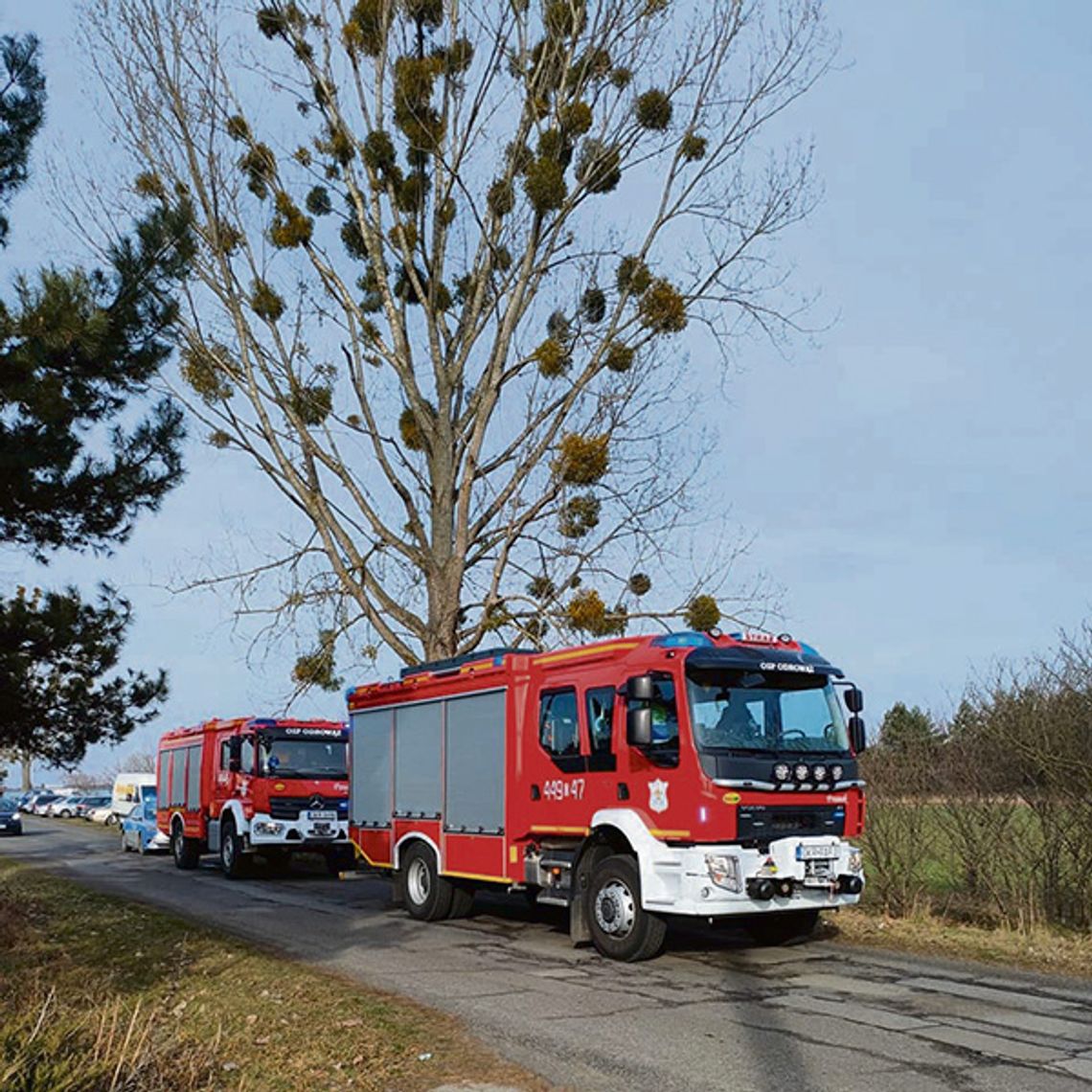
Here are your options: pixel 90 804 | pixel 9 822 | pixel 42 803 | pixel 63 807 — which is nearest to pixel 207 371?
pixel 9 822

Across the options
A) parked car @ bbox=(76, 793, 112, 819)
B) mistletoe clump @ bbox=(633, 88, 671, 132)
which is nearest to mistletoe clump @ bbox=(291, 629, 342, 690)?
mistletoe clump @ bbox=(633, 88, 671, 132)

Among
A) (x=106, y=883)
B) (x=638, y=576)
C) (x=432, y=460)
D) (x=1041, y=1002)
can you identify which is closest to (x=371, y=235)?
(x=432, y=460)

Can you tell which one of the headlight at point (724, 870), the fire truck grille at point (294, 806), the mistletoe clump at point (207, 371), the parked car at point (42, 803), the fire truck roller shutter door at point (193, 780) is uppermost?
the mistletoe clump at point (207, 371)

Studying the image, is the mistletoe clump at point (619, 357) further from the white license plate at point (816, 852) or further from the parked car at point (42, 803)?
the parked car at point (42, 803)

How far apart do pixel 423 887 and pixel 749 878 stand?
236 inches

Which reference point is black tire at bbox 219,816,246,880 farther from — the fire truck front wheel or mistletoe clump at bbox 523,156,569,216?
mistletoe clump at bbox 523,156,569,216

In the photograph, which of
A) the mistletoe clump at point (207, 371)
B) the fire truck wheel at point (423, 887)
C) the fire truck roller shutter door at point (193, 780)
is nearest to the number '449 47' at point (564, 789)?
the fire truck wheel at point (423, 887)

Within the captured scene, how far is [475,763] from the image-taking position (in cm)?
1591

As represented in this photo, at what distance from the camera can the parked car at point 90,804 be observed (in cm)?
6498

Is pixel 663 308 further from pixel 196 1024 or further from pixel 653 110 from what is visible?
pixel 196 1024

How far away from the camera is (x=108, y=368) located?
1062 cm

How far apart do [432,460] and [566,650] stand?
8.71 meters

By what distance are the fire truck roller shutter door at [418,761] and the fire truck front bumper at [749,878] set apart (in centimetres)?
505

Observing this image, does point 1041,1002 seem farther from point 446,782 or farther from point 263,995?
point 446,782
